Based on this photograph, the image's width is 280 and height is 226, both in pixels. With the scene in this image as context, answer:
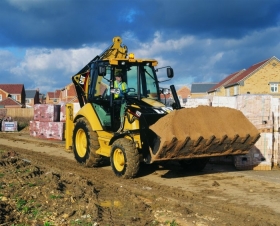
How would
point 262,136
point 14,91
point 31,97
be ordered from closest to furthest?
point 262,136
point 14,91
point 31,97

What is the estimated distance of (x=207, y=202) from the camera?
25.5ft

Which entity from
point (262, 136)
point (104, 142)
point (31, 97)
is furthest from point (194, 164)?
point (31, 97)

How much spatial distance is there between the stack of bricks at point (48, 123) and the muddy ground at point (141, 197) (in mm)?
10372

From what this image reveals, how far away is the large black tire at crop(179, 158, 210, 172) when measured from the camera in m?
11.1

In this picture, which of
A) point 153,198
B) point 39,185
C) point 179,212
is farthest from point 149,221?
point 39,185

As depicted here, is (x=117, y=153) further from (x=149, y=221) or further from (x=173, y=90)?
(x=149, y=221)

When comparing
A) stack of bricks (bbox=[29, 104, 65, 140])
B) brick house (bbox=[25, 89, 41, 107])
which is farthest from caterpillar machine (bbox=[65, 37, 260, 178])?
brick house (bbox=[25, 89, 41, 107])

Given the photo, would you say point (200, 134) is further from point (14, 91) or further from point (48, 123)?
point (14, 91)

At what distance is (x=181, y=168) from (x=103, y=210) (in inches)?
198

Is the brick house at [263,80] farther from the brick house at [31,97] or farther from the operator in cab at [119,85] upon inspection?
the brick house at [31,97]

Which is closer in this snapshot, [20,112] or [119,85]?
[119,85]

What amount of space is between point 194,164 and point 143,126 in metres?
2.68

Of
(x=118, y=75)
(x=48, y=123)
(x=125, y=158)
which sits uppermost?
(x=118, y=75)

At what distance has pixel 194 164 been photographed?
36.8ft
